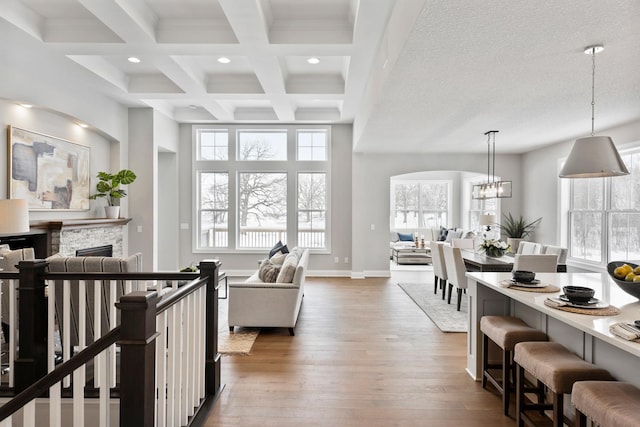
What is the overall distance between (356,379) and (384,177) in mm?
5168

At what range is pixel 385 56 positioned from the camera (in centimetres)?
344

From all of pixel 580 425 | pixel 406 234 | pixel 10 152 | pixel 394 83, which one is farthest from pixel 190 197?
pixel 580 425

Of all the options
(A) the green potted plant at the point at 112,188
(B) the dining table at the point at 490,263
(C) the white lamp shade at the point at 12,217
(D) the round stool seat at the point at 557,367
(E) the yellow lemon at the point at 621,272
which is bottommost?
(D) the round stool seat at the point at 557,367

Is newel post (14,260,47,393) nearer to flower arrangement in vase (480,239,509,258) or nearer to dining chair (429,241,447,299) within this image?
dining chair (429,241,447,299)

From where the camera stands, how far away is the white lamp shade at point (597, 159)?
2520 mm

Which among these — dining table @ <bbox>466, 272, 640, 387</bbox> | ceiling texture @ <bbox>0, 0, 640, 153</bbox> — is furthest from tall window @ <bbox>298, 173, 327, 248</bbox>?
dining table @ <bbox>466, 272, 640, 387</bbox>

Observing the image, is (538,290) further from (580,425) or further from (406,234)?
(406,234)

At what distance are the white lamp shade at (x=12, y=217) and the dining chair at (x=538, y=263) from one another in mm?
5009

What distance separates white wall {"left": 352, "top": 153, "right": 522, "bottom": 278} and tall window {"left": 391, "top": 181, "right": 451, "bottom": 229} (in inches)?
150

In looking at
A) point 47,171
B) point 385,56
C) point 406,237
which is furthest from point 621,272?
point 406,237

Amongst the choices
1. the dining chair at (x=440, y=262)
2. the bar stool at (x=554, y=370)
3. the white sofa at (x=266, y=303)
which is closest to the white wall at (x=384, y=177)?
the dining chair at (x=440, y=262)

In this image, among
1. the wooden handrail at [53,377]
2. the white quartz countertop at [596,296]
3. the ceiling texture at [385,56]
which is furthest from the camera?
the ceiling texture at [385,56]

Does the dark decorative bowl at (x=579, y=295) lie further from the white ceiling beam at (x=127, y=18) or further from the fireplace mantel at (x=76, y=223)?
the fireplace mantel at (x=76, y=223)

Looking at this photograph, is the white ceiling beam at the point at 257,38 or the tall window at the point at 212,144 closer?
the white ceiling beam at the point at 257,38
